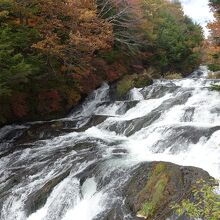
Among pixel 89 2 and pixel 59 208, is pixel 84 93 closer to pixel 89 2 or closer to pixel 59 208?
pixel 89 2

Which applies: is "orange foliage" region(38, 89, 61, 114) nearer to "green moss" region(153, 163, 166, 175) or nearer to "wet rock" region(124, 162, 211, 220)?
"wet rock" region(124, 162, 211, 220)

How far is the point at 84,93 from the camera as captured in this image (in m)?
23.8

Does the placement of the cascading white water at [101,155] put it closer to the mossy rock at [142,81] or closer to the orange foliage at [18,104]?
the orange foliage at [18,104]

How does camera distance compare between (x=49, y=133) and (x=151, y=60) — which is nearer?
(x=49, y=133)

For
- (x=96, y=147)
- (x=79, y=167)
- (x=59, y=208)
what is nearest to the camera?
(x=59, y=208)

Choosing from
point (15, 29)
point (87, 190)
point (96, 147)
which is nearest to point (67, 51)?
point (15, 29)

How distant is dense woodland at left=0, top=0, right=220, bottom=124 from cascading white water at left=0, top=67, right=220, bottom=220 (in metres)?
2.16

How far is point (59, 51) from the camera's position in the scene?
757 inches

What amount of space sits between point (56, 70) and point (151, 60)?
46.3 feet

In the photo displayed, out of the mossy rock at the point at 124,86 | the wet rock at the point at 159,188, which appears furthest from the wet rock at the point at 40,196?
the mossy rock at the point at 124,86

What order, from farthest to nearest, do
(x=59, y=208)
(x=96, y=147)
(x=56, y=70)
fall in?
(x=56, y=70) < (x=96, y=147) < (x=59, y=208)

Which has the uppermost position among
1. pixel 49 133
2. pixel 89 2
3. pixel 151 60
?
pixel 89 2

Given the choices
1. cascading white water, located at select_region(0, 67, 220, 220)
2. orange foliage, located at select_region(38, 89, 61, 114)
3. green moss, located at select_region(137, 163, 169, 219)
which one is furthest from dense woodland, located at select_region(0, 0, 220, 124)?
green moss, located at select_region(137, 163, 169, 219)

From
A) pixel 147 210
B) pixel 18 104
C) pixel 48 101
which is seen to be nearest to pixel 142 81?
pixel 48 101
